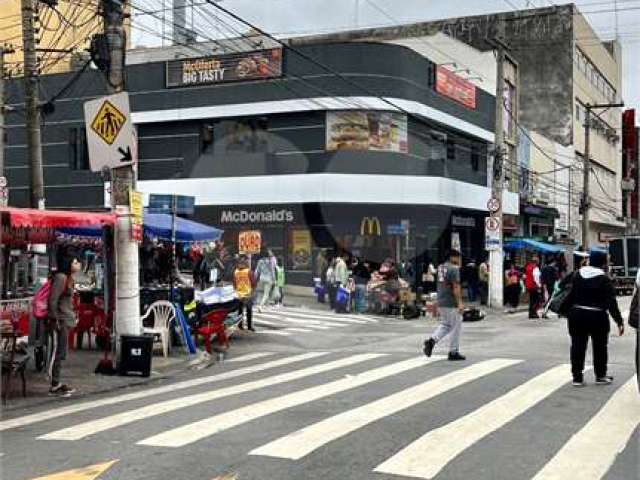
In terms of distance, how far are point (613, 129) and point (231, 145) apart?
5103 centimetres

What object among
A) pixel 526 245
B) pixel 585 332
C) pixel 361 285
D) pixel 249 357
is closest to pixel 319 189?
pixel 361 285

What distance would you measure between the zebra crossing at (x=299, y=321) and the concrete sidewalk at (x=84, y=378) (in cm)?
523

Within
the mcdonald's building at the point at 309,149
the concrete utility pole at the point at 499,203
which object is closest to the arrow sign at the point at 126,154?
the concrete utility pole at the point at 499,203

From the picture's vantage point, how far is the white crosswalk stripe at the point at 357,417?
723 centimetres

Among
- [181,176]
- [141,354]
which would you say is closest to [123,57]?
[141,354]

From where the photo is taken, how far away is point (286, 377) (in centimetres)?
1221

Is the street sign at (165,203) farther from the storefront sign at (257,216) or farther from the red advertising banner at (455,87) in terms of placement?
the red advertising banner at (455,87)

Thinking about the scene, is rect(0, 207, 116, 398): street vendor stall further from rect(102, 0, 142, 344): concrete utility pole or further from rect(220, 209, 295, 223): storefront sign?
rect(220, 209, 295, 223): storefront sign

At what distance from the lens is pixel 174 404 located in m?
9.91

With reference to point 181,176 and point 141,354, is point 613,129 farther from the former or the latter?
point 141,354

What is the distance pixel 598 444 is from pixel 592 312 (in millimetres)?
3298

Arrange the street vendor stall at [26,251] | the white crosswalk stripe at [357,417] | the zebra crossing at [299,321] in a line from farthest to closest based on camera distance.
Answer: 1. the zebra crossing at [299,321]
2. the street vendor stall at [26,251]
3. the white crosswalk stripe at [357,417]

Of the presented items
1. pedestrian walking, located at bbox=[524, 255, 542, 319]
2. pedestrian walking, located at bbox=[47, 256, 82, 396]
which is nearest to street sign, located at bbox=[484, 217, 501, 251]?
pedestrian walking, located at bbox=[524, 255, 542, 319]

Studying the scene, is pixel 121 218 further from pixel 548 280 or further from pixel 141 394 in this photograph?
pixel 548 280
